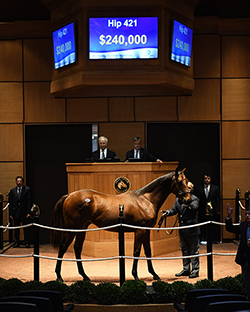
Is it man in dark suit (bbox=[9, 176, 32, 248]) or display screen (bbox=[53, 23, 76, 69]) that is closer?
display screen (bbox=[53, 23, 76, 69])

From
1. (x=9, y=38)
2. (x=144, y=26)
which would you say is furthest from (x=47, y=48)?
(x=144, y=26)

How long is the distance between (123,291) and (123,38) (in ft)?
17.9

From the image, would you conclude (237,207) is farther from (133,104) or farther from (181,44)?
(181,44)

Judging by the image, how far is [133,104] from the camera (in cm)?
1017

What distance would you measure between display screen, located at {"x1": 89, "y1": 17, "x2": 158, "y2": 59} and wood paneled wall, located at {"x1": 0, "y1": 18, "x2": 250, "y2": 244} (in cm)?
163

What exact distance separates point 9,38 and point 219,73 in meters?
5.32

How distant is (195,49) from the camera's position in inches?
401

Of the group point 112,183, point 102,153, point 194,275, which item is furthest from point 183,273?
point 102,153

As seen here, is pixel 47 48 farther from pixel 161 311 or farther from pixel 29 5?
pixel 161 311

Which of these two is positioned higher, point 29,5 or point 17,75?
point 29,5

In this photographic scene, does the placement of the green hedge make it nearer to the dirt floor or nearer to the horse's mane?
the dirt floor

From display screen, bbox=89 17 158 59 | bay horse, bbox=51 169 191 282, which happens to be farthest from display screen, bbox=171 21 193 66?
bay horse, bbox=51 169 191 282

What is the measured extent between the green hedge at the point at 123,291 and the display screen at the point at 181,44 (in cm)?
525

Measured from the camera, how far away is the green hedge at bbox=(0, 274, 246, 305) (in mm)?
5145
